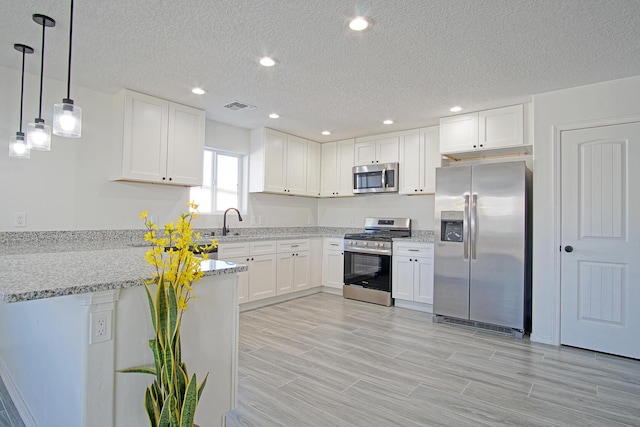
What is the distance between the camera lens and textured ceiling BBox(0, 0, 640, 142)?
6.86 ft

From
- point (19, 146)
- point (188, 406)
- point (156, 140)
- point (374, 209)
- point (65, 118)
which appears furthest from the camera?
point (374, 209)

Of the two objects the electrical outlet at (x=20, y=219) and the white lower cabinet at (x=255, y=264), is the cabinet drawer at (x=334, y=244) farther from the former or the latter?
the electrical outlet at (x=20, y=219)

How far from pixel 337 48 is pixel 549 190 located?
2439 millimetres

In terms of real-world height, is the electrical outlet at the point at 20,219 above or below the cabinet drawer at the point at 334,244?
above

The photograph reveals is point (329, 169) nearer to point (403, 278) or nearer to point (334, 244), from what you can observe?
point (334, 244)

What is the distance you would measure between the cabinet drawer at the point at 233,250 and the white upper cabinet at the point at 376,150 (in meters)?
2.16

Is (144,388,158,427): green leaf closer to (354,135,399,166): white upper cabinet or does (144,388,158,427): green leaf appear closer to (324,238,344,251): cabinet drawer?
(324,238,344,251): cabinet drawer

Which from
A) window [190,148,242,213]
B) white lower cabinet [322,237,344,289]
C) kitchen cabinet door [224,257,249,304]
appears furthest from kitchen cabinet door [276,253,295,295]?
window [190,148,242,213]

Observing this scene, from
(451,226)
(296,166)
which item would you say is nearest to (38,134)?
(296,166)

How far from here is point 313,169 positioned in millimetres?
5586

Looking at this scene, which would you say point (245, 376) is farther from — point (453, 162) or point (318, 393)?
point (453, 162)

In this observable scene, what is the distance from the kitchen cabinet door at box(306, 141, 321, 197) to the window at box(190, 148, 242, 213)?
108 cm

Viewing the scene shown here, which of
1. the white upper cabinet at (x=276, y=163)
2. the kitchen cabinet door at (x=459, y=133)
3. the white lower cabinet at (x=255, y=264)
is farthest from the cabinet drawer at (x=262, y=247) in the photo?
the kitchen cabinet door at (x=459, y=133)

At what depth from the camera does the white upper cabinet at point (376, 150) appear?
491cm
